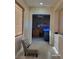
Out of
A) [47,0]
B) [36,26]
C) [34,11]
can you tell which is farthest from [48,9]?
[36,26]
